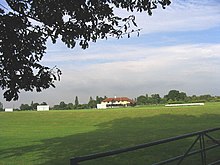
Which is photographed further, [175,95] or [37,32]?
[175,95]

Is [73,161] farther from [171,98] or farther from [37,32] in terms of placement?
[171,98]

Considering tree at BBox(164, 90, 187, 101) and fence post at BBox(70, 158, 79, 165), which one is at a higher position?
tree at BBox(164, 90, 187, 101)

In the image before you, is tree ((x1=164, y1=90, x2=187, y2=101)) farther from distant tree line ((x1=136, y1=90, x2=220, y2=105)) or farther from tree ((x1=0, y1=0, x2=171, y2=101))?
tree ((x1=0, y1=0, x2=171, y2=101))

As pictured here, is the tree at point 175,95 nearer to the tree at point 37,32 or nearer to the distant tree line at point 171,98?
the distant tree line at point 171,98

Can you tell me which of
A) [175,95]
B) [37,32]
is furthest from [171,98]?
[37,32]

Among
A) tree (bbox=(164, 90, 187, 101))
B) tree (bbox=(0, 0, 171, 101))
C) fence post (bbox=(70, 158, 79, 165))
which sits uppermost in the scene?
tree (bbox=(164, 90, 187, 101))

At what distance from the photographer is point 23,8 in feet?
19.9

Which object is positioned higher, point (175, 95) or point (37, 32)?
point (175, 95)

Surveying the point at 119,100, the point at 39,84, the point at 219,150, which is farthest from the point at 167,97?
the point at 39,84

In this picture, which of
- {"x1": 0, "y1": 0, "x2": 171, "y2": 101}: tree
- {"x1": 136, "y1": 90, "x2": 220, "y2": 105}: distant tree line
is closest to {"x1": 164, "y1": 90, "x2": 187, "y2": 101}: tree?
{"x1": 136, "y1": 90, "x2": 220, "y2": 105}: distant tree line

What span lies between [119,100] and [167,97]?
34126 millimetres

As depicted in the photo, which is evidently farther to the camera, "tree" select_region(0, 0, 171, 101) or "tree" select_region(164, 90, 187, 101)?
"tree" select_region(164, 90, 187, 101)

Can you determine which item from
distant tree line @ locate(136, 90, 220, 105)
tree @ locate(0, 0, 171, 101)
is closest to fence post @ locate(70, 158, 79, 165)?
tree @ locate(0, 0, 171, 101)

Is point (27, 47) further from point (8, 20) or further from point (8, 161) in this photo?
point (8, 161)
